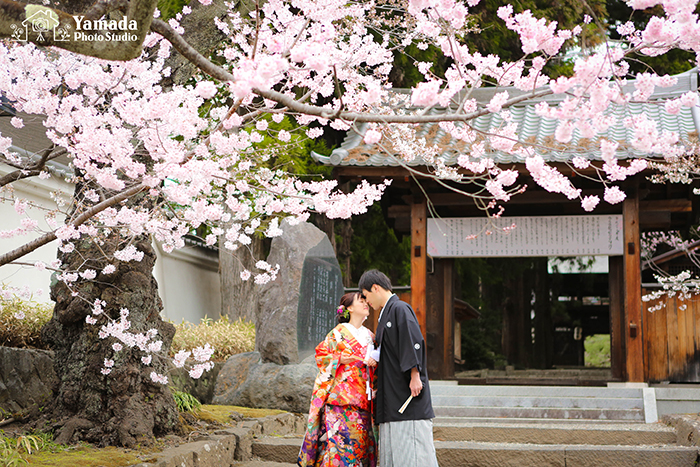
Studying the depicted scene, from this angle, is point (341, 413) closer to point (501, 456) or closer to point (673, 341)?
point (501, 456)

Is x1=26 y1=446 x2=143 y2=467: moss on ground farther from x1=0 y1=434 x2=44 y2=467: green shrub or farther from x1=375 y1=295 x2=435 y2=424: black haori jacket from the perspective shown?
x1=375 y1=295 x2=435 y2=424: black haori jacket

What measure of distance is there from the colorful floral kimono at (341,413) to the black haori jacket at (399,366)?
19 centimetres

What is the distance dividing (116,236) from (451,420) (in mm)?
4936

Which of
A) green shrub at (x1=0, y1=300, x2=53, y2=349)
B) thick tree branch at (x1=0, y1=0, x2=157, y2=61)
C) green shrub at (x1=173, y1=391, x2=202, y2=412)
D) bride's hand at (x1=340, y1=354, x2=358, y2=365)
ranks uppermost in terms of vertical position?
thick tree branch at (x1=0, y1=0, x2=157, y2=61)

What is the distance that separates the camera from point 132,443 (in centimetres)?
475

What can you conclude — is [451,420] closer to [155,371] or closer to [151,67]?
[155,371]

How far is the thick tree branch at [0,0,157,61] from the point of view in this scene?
282cm

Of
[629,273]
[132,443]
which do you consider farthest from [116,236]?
[629,273]

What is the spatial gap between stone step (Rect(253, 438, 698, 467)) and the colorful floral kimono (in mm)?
1329

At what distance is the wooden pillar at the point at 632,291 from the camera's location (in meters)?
8.77

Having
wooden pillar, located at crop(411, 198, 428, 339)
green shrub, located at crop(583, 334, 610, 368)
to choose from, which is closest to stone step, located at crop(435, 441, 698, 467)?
wooden pillar, located at crop(411, 198, 428, 339)

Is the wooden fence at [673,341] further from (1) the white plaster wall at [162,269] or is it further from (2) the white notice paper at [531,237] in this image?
(1) the white plaster wall at [162,269]

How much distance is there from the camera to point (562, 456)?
555 cm

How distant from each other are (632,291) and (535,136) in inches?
110
